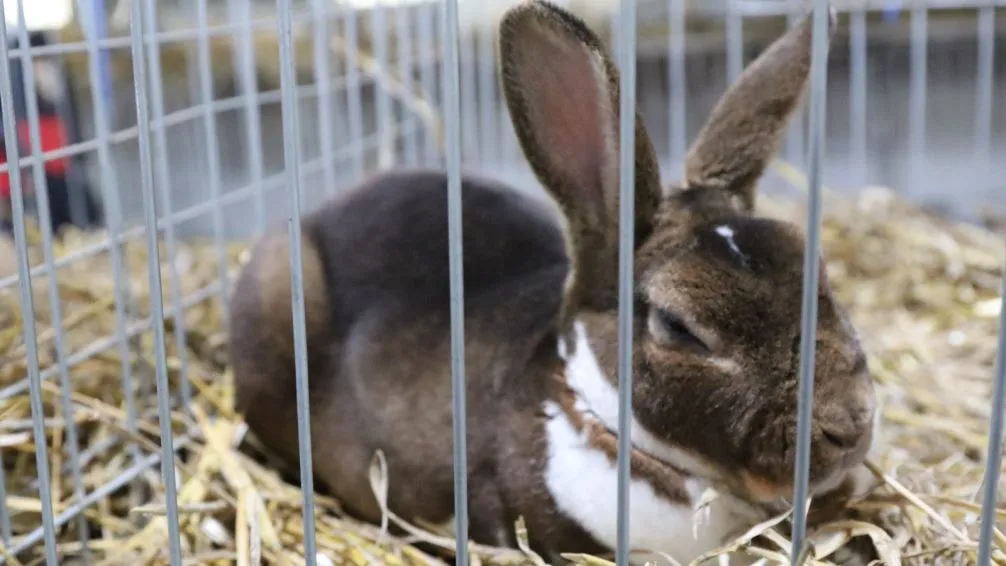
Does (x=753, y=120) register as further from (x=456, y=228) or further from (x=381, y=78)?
(x=381, y=78)

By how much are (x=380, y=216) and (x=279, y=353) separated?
259 millimetres

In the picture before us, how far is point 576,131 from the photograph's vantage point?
119 centimetres

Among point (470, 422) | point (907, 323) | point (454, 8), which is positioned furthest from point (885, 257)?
point (454, 8)

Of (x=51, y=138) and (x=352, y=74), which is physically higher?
(x=352, y=74)

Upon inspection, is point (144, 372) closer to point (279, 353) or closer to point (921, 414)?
point (279, 353)

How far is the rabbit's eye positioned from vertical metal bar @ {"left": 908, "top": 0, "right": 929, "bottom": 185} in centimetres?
180

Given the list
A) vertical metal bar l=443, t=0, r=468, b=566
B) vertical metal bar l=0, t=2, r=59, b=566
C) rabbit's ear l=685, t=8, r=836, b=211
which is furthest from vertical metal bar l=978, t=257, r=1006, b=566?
vertical metal bar l=0, t=2, r=59, b=566

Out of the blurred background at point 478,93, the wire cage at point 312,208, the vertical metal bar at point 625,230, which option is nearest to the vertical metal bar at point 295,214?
the wire cage at point 312,208

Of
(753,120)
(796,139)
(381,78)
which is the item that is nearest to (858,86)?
(796,139)

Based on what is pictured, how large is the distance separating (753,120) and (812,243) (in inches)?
22.4

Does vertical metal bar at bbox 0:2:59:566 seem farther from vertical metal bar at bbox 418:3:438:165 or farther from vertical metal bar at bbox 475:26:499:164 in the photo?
vertical metal bar at bbox 475:26:499:164

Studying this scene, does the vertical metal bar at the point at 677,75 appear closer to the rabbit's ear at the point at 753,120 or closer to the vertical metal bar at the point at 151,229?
the rabbit's ear at the point at 753,120

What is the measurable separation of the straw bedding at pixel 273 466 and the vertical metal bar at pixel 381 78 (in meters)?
0.48

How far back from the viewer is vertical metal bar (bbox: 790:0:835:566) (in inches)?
29.6
